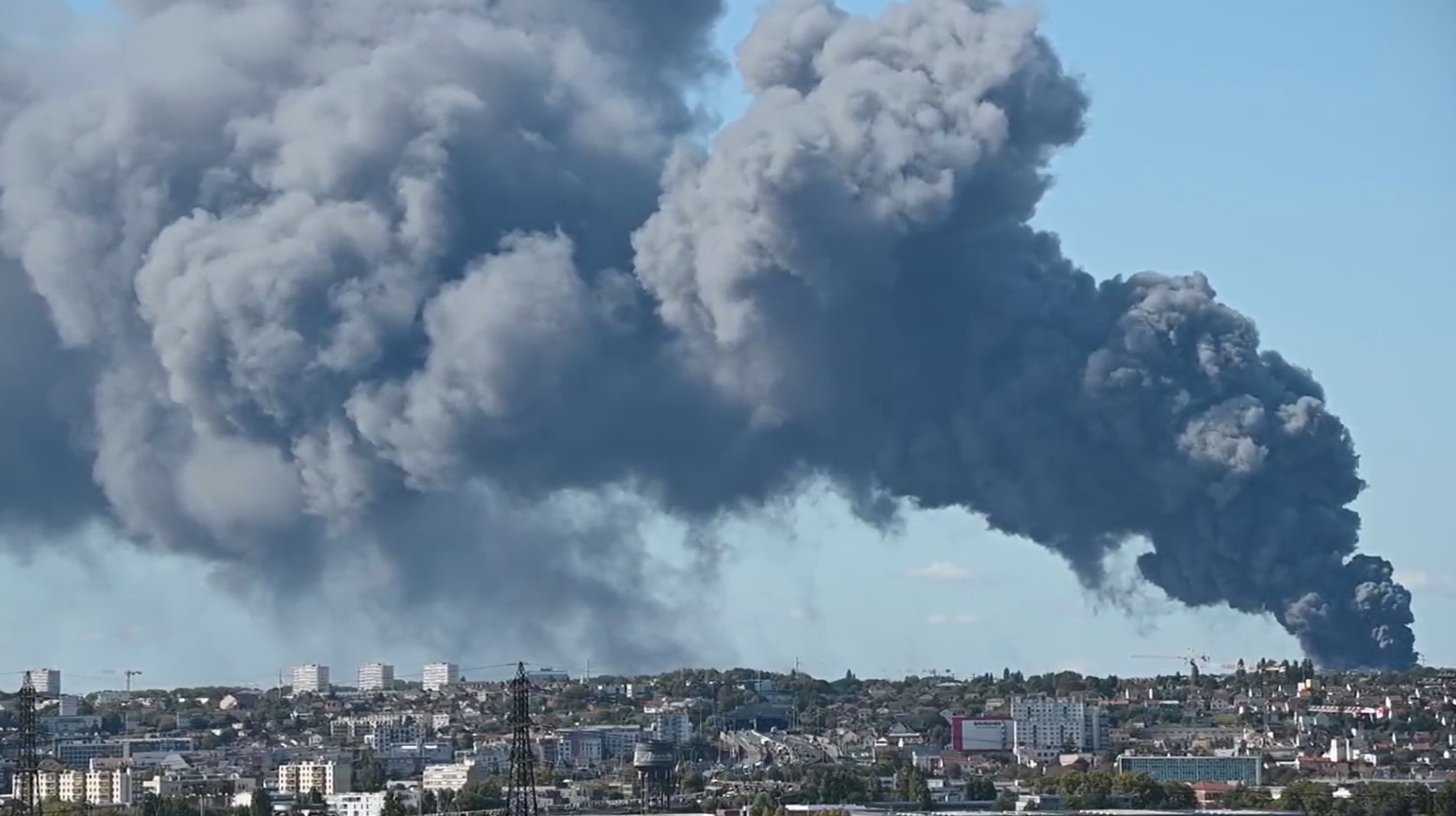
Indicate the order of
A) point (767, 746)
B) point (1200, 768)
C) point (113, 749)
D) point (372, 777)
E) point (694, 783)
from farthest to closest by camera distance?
point (113, 749) < point (767, 746) < point (372, 777) < point (1200, 768) < point (694, 783)

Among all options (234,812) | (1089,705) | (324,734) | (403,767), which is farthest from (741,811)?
(324,734)

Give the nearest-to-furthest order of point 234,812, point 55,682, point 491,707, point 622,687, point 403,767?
1. point 234,812
2. point 403,767
3. point 491,707
4. point 622,687
5. point 55,682

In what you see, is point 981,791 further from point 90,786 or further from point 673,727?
point 673,727

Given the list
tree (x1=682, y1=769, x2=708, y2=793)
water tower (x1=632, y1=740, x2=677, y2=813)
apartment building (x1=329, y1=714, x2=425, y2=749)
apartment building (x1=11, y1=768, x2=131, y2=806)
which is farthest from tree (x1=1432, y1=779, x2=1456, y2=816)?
apartment building (x1=329, y1=714, x2=425, y2=749)

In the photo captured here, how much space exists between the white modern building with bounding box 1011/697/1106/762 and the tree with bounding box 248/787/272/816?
101ft

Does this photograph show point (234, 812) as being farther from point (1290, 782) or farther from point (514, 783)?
point (1290, 782)

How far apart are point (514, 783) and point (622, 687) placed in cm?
6997

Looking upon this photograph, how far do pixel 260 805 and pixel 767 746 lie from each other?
30.4m

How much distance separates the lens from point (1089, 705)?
114 meters

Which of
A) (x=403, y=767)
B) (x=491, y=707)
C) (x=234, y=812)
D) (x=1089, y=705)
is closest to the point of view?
(x=234, y=812)

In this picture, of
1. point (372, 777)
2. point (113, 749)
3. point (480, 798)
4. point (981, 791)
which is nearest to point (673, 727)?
point (113, 749)

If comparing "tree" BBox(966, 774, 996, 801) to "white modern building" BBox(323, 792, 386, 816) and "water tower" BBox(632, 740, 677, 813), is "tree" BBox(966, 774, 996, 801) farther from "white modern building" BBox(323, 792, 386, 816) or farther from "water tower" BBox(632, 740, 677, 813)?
"white modern building" BBox(323, 792, 386, 816)

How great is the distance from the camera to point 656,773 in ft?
300

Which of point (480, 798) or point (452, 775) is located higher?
point (452, 775)
